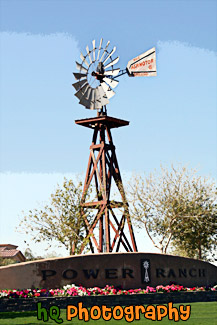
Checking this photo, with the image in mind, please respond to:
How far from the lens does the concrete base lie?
96.7 feet

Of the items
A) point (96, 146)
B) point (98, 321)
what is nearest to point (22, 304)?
point (98, 321)

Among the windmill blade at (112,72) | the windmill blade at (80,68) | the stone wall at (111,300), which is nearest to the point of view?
the stone wall at (111,300)

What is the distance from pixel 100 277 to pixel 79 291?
289 cm

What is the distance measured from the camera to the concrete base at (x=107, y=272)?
2948 cm

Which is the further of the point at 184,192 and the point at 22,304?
the point at 184,192

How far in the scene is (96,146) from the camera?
47.3 metres

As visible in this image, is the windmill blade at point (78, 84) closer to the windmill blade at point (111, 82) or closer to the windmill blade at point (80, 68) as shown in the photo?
the windmill blade at point (80, 68)

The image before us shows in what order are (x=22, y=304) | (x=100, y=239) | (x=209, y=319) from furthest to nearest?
(x=100, y=239) < (x=22, y=304) < (x=209, y=319)

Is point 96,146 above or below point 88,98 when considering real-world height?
below

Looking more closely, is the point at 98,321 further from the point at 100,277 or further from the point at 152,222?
the point at 152,222

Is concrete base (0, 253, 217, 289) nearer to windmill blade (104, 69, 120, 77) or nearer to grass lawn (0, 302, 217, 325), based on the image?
grass lawn (0, 302, 217, 325)

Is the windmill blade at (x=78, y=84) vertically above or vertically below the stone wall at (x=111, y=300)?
above

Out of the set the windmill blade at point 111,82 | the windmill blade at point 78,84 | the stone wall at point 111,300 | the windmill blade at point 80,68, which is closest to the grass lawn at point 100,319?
the stone wall at point 111,300

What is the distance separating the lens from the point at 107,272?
32.3m
